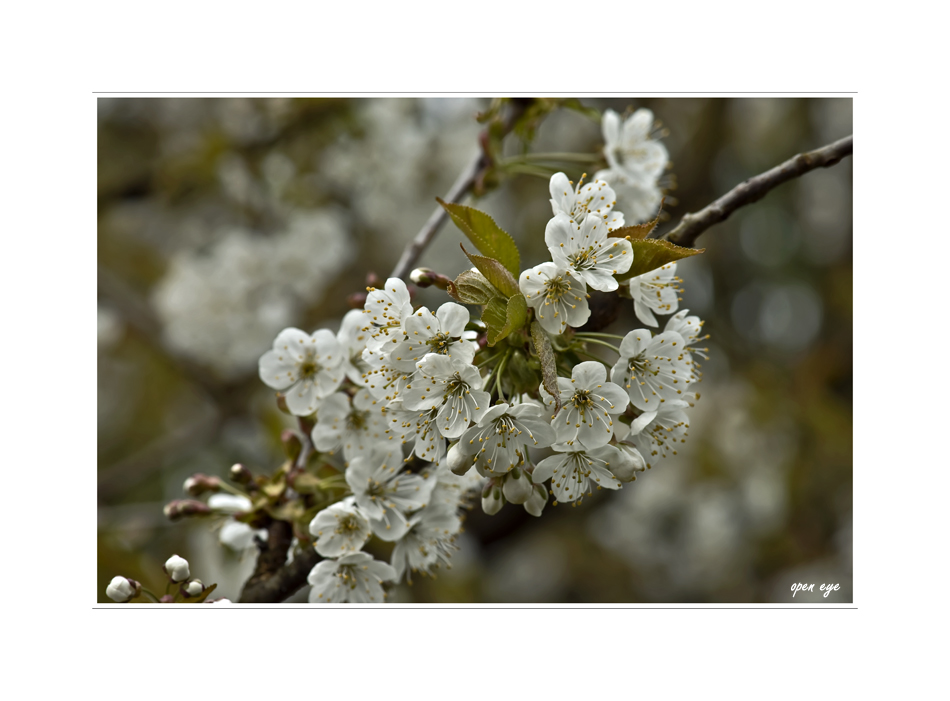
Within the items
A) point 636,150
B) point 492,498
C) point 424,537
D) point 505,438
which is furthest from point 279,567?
point 636,150

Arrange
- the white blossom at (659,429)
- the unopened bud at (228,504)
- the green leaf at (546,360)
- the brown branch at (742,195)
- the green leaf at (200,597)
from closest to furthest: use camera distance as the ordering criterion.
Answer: the green leaf at (546,360) → the white blossom at (659,429) → the brown branch at (742,195) → the green leaf at (200,597) → the unopened bud at (228,504)

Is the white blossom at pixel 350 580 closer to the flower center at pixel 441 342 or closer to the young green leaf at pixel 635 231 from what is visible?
the flower center at pixel 441 342

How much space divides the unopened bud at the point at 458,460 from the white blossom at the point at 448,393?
1.4 inches

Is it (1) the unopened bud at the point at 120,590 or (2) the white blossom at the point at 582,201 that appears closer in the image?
(2) the white blossom at the point at 582,201

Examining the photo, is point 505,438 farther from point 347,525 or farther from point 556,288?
point 347,525

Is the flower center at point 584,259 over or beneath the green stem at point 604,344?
over

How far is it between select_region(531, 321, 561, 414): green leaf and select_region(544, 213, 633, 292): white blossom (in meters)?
0.13

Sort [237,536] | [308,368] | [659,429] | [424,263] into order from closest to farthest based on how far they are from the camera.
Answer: [659,429] → [308,368] → [237,536] → [424,263]

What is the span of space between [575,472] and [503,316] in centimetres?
34

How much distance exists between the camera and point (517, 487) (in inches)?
51.3

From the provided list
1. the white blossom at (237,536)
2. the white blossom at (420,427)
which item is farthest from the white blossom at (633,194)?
the white blossom at (237,536)

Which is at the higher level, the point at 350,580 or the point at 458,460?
the point at 458,460

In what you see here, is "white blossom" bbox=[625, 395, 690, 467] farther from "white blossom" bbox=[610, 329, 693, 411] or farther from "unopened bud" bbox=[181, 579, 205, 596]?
"unopened bud" bbox=[181, 579, 205, 596]

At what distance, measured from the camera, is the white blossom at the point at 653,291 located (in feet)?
4.63
